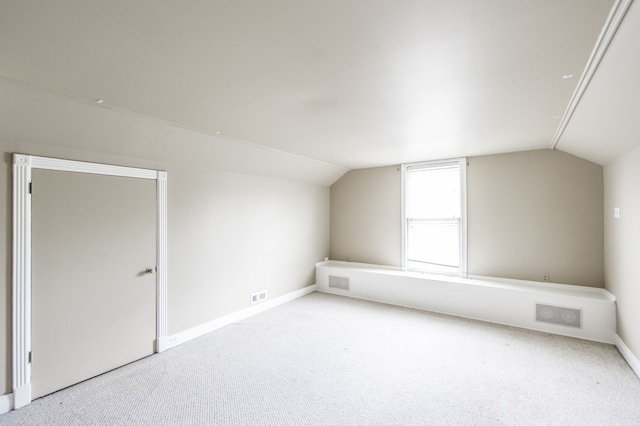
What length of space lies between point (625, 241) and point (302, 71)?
11.2 feet

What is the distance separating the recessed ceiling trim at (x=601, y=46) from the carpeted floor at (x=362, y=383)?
2305 millimetres

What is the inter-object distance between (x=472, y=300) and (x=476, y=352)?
1075mm

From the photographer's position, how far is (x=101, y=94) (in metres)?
2.02

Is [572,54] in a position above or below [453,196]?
above

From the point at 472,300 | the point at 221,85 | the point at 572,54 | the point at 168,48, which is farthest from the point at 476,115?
the point at 472,300

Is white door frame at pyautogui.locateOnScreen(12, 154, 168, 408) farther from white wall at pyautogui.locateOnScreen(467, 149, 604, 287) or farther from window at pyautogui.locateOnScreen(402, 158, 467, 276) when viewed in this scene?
white wall at pyautogui.locateOnScreen(467, 149, 604, 287)

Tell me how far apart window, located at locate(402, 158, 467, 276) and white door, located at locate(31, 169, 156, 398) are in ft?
12.4

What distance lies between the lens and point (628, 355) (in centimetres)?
281

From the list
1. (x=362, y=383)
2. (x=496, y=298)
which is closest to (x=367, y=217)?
(x=496, y=298)

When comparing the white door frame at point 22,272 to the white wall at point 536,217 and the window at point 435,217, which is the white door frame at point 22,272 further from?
the white wall at point 536,217

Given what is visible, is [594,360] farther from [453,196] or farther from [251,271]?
[251,271]

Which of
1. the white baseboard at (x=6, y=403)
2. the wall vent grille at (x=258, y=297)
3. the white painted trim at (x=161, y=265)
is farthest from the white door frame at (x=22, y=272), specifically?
the wall vent grille at (x=258, y=297)

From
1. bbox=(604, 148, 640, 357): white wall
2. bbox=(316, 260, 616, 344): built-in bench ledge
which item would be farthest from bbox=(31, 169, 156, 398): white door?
bbox=(604, 148, 640, 357): white wall

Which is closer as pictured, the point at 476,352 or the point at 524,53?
the point at 524,53
